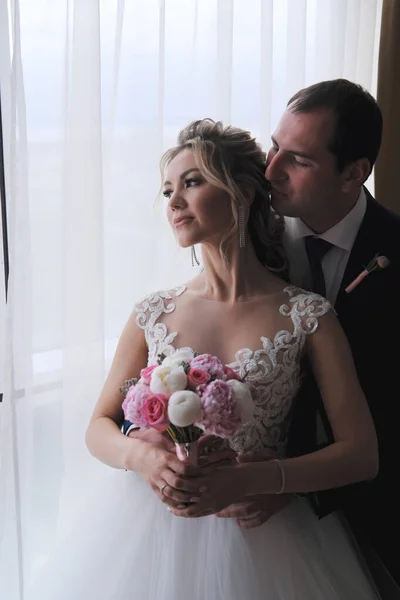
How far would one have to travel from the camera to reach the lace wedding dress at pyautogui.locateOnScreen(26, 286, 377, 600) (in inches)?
49.1

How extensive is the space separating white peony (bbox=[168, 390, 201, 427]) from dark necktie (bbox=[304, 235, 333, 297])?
2.10ft

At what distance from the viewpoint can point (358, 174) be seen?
158cm

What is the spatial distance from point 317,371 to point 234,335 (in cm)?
20

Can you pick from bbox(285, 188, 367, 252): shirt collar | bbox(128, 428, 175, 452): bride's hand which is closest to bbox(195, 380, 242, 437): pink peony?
bbox(128, 428, 175, 452): bride's hand

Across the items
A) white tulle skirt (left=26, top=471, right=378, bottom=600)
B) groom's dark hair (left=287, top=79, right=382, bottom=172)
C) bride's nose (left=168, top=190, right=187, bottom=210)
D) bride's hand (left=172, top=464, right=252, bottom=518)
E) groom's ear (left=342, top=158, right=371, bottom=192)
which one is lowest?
white tulle skirt (left=26, top=471, right=378, bottom=600)

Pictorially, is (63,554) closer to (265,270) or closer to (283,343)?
(283,343)

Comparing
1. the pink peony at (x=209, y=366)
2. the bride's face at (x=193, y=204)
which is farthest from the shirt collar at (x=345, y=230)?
the pink peony at (x=209, y=366)

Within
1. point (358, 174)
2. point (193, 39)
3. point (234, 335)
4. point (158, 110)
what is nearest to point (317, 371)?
point (234, 335)

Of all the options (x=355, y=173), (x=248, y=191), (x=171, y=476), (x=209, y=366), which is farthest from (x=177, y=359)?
(x=355, y=173)

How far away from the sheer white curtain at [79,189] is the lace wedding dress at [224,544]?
0.64 feet

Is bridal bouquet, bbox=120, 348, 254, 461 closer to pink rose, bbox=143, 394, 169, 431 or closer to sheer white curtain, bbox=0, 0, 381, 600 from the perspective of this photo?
pink rose, bbox=143, 394, 169, 431

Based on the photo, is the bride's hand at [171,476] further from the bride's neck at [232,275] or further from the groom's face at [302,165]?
the groom's face at [302,165]

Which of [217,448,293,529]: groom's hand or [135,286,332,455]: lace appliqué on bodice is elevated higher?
[135,286,332,455]: lace appliqué on bodice

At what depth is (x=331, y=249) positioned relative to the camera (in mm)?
1627
